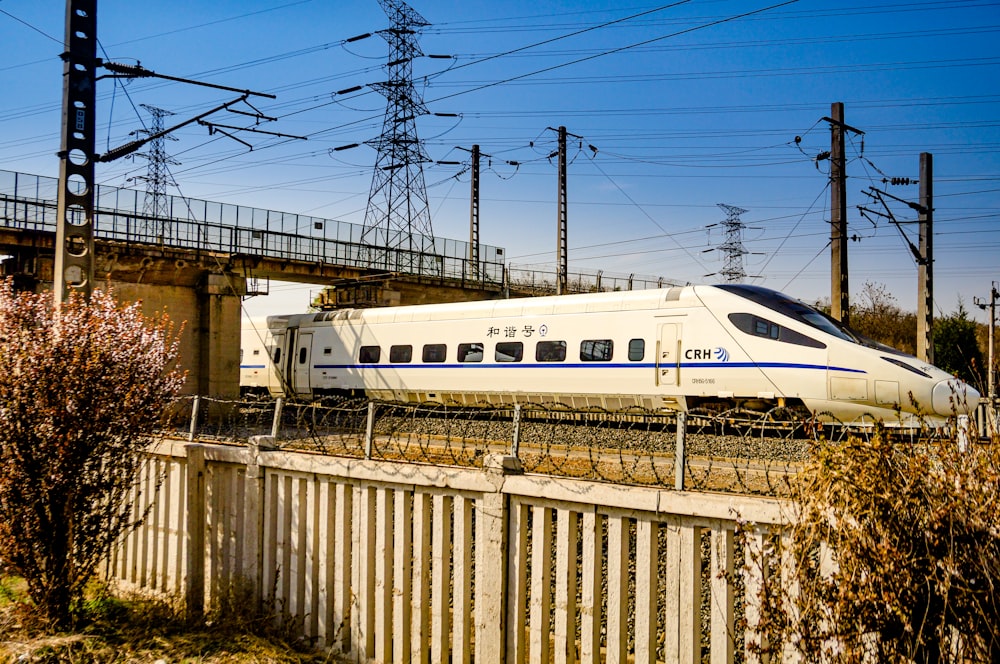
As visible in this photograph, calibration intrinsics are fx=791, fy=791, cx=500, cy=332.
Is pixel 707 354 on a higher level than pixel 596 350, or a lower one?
lower

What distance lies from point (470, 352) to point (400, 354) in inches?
117

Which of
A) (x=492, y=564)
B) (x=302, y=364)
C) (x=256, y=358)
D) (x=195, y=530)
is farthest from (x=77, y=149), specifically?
(x=256, y=358)

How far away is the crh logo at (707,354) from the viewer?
53.8 ft

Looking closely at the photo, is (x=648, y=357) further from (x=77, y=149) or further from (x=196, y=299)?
(x=196, y=299)

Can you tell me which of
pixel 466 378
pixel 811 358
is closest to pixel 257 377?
pixel 466 378

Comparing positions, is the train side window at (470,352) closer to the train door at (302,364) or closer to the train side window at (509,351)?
the train side window at (509,351)

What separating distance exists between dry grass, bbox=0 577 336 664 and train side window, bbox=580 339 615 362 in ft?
36.7

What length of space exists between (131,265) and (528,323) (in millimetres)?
12856

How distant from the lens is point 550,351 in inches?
754

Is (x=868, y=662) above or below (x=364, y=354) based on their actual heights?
below

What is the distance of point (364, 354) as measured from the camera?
24.4 meters

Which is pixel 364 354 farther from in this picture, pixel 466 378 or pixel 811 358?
pixel 811 358

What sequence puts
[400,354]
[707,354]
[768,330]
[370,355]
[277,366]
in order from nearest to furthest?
1. [768,330]
2. [707,354]
3. [400,354]
4. [370,355]
5. [277,366]

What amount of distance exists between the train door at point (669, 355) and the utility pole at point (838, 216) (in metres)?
6.09
